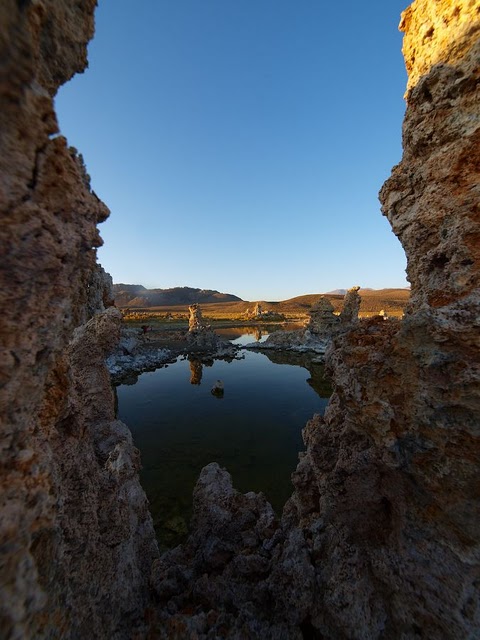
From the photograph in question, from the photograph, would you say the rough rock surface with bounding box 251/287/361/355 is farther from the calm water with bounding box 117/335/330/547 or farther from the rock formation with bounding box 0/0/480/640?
the rock formation with bounding box 0/0/480/640

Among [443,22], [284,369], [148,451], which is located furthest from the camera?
[284,369]

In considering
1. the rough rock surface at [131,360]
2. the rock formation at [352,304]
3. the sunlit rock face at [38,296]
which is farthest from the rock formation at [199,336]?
the sunlit rock face at [38,296]

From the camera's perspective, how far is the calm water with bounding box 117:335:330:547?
15336mm

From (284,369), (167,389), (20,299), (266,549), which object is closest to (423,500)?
(266,549)

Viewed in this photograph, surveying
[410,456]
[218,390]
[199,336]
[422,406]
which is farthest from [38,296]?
[199,336]

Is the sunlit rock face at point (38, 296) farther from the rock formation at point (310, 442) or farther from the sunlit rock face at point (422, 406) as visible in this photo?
the sunlit rock face at point (422, 406)

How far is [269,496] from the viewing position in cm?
1478

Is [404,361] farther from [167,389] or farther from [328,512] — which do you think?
[167,389]

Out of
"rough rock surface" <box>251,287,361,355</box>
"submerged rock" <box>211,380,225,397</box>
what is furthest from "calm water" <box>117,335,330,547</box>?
"rough rock surface" <box>251,287,361,355</box>

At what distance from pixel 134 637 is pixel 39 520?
4138mm

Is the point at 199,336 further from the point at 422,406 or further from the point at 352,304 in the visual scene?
the point at 422,406

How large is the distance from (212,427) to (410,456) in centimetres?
1887

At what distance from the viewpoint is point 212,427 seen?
22.8m

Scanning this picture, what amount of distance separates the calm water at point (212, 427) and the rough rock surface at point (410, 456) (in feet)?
22.5
